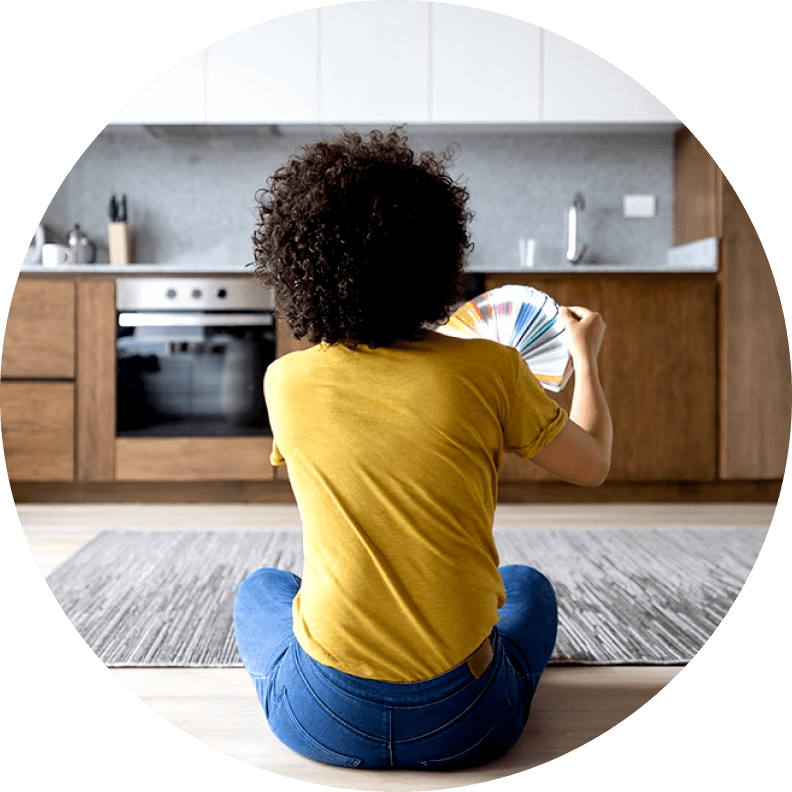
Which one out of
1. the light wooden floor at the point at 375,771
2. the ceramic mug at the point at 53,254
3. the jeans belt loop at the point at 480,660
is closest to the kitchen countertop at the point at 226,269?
the ceramic mug at the point at 53,254

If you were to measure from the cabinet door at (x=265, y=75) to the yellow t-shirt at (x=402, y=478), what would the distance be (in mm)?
2698

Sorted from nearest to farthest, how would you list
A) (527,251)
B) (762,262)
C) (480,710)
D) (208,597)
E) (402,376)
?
(402,376), (480,710), (208,597), (762,262), (527,251)

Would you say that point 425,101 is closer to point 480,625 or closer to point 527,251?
point 527,251

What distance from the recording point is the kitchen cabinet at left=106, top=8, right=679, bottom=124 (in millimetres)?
3426

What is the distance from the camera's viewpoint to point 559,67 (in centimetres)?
346

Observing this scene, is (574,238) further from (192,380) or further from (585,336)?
(585,336)

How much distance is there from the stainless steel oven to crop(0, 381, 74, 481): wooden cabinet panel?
214 mm

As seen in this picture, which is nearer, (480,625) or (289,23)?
(480,625)

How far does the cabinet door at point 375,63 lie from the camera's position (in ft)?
11.2

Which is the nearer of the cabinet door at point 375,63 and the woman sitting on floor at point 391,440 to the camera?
the woman sitting on floor at point 391,440

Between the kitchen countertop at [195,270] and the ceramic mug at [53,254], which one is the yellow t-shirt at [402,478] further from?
the ceramic mug at [53,254]

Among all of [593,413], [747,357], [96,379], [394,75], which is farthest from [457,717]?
[394,75]

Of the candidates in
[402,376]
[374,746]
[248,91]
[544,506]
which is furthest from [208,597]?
[248,91]

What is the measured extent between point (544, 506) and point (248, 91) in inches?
83.1
